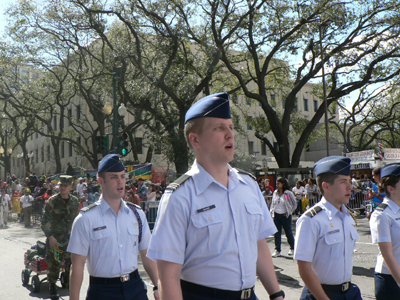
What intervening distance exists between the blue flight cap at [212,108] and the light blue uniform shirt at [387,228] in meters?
2.24

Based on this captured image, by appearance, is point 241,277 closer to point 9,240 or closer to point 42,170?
point 9,240

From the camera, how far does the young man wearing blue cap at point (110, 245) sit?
3.74 metres

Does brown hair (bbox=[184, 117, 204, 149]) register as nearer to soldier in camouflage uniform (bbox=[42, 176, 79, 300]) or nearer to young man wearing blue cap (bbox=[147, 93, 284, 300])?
young man wearing blue cap (bbox=[147, 93, 284, 300])

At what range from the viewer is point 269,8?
71.8 ft

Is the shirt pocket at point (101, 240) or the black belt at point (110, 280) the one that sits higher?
the shirt pocket at point (101, 240)

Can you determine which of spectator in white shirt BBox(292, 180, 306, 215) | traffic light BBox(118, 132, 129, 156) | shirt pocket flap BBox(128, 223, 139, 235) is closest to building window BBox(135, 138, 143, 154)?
spectator in white shirt BBox(292, 180, 306, 215)

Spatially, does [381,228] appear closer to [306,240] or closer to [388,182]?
[388,182]

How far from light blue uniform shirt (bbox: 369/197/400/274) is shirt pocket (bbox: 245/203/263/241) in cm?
188

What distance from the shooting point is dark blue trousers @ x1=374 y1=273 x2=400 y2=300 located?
372cm

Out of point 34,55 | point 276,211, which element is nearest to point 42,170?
point 34,55

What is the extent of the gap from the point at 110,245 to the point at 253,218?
2004 millimetres

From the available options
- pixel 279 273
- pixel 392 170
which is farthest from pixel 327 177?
pixel 279 273

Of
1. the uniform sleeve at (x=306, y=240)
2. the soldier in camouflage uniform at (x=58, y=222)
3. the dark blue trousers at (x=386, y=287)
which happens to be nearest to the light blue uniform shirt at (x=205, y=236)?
the uniform sleeve at (x=306, y=240)

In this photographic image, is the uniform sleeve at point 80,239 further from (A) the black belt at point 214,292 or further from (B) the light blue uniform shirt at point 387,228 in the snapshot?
(B) the light blue uniform shirt at point 387,228
